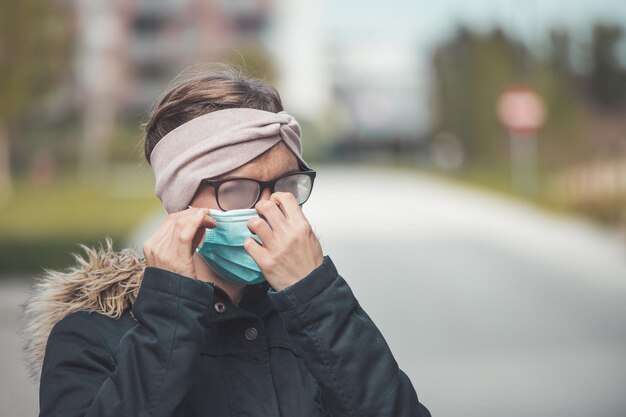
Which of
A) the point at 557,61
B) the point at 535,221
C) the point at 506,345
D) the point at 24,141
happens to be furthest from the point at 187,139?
the point at 24,141

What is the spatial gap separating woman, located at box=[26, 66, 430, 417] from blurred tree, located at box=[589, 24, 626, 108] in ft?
204

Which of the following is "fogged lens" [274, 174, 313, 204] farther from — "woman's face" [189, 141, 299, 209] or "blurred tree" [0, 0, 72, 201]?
"blurred tree" [0, 0, 72, 201]

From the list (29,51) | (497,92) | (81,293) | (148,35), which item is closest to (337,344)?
(81,293)

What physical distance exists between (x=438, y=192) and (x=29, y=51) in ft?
43.3

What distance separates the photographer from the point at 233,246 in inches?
81.1

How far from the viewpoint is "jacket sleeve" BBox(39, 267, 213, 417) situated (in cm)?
178

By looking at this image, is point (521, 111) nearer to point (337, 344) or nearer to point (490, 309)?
point (490, 309)

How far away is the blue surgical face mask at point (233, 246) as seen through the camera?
203cm

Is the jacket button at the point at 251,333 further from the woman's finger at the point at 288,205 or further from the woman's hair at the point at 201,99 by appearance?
the woman's hair at the point at 201,99

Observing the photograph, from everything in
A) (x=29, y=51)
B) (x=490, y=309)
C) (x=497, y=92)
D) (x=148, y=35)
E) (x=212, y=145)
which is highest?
(x=212, y=145)

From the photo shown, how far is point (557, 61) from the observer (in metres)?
48.4

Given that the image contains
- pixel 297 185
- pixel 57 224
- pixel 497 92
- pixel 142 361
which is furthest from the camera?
pixel 497 92

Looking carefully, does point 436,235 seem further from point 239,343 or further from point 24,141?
point 24,141

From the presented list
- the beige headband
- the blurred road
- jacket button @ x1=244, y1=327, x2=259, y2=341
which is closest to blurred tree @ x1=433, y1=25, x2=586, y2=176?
the blurred road
